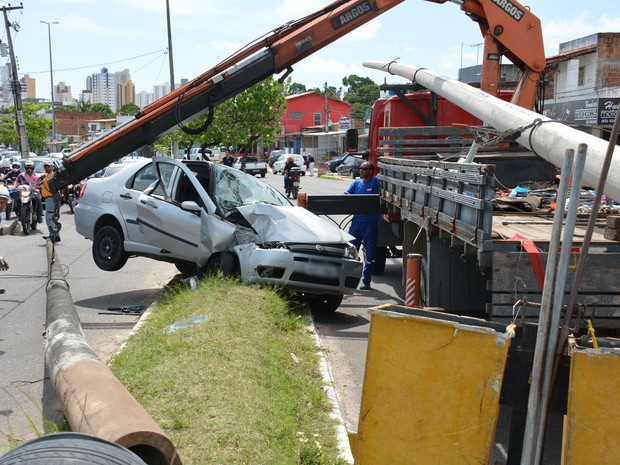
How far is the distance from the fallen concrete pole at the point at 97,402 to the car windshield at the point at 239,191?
4.95 meters

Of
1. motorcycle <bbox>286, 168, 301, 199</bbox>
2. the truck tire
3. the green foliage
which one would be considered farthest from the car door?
the green foliage

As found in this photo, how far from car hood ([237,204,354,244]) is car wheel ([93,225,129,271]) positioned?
2098 millimetres

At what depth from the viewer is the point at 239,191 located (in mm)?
10945

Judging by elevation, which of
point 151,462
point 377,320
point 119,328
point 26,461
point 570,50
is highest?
point 570,50

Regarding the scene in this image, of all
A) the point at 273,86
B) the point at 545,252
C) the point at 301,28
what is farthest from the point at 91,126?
the point at 545,252

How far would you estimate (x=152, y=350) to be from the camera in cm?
686

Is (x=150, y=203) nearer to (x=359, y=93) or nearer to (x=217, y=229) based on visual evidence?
(x=217, y=229)

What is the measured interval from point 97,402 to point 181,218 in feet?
21.5

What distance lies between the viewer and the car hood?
32.1 ft

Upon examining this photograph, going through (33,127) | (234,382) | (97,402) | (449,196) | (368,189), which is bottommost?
(234,382)

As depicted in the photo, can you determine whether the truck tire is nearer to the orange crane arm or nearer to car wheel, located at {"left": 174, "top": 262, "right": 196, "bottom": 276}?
the orange crane arm

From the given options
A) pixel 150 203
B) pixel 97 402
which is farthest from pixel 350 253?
pixel 97 402

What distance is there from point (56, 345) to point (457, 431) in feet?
9.76

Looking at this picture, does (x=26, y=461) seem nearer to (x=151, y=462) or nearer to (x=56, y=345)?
(x=151, y=462)
